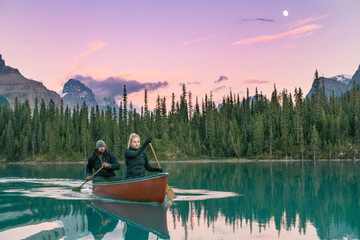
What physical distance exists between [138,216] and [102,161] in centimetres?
848

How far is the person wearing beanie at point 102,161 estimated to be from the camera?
2461cm

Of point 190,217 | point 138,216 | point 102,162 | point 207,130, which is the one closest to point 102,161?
point 102,162

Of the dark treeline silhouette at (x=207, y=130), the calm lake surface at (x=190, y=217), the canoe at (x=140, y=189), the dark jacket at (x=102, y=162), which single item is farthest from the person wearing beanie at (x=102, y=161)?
the dark treeline silhouette at (x=207, y=130)

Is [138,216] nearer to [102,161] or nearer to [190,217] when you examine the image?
[190,217]

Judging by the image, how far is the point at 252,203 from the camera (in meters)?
22.6

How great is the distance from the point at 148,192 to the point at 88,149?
129272mm

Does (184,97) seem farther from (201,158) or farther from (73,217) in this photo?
(73,217)

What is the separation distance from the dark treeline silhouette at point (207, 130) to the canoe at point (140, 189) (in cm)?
10777

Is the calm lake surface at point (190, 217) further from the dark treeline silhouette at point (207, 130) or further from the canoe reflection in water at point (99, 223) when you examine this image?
the dark treeline silhouette at point (207, 130)

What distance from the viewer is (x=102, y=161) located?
2555 cm

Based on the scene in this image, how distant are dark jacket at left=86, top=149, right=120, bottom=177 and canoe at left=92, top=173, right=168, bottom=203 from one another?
5.23 ft

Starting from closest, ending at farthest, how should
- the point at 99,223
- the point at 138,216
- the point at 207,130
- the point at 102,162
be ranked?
the point at 99,223, the point at 138,216, the point at 102,162, the point at 207,130

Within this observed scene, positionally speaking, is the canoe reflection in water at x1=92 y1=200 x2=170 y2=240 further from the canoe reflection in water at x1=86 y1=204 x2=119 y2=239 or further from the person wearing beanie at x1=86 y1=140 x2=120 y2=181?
the person wearing beanie at x1=86 y1=140 x2=120 y2=181

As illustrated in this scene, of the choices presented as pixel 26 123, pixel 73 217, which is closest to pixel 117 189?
pixel 73 217
